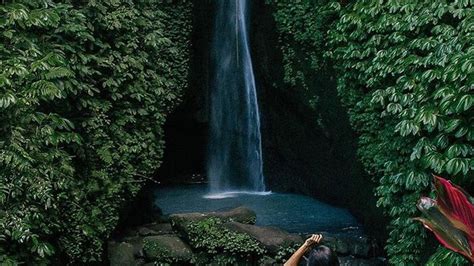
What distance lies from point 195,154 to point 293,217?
4.54m

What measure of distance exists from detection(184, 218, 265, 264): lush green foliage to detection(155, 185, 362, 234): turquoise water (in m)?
0.98

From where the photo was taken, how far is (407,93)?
19.9ft

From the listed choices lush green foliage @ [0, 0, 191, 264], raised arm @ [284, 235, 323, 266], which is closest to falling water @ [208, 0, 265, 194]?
lush green foliage @ [0, 0, 191, 264]

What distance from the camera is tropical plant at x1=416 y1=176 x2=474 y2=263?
3637mm

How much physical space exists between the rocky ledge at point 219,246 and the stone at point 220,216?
0.01 metres

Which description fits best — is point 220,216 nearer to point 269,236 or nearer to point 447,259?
point 269,236

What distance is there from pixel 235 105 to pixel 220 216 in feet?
14.9

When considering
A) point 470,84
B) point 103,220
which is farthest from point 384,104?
point 103,220

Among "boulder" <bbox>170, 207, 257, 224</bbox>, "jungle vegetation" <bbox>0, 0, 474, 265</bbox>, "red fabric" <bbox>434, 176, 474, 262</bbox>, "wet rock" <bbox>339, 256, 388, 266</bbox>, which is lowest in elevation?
"wet rock" <bbox>339, 256, 388, 266</bbox>

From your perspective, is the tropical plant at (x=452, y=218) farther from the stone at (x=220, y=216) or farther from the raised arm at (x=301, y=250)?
the stone at (x=220, y=216)

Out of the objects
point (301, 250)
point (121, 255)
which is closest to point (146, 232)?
point (121, 255)

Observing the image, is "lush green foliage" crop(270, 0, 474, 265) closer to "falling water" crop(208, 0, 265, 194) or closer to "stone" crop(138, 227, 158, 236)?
"stone" crop(138, 227, 158, 236)

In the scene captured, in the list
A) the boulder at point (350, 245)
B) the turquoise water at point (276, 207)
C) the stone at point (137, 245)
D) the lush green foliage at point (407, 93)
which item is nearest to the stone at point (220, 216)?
the stone at point (137, 245)

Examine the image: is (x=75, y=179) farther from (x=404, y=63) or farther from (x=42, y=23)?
(x=404, y=63)
